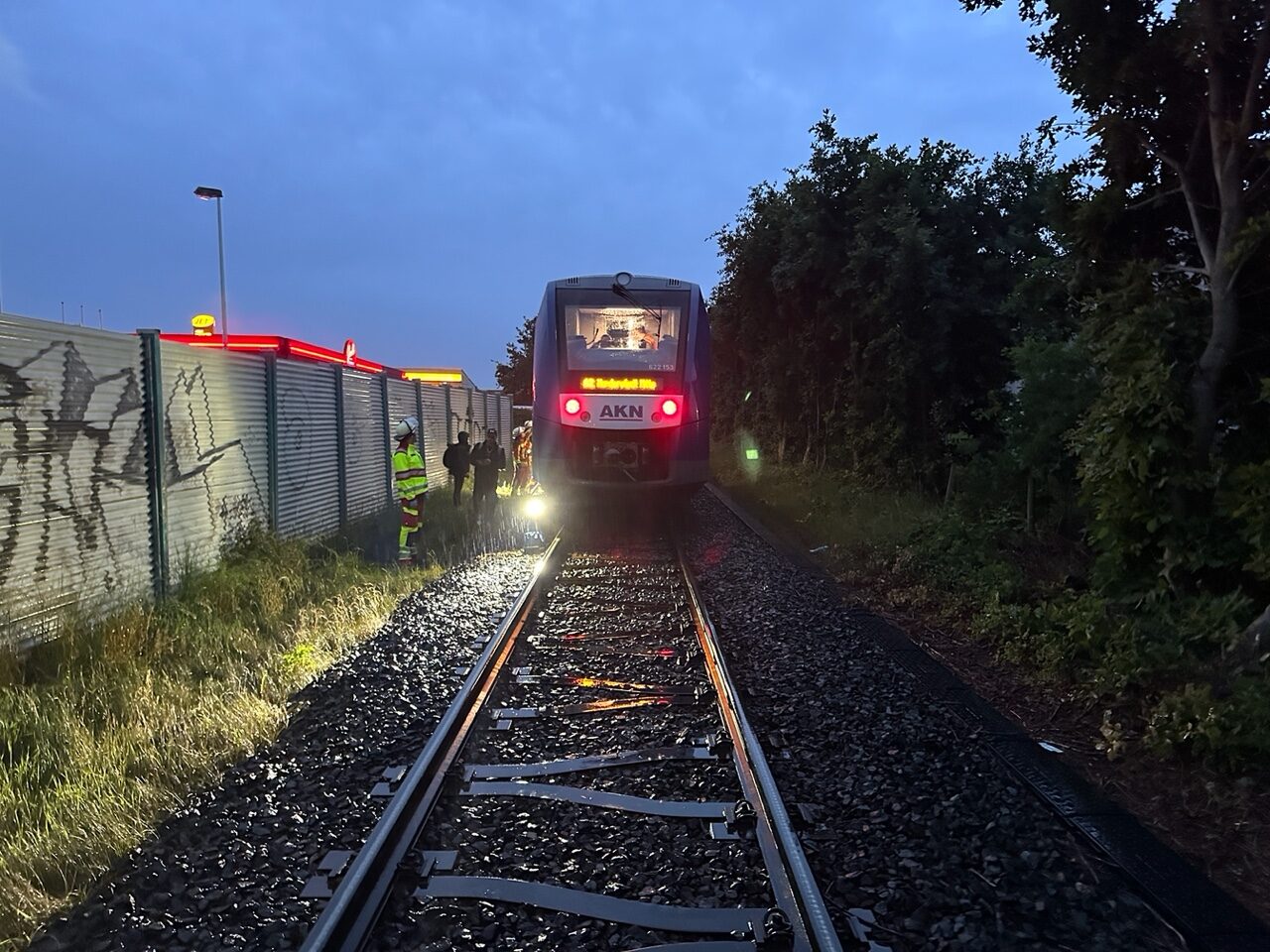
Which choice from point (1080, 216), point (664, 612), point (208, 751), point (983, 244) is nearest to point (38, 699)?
point (208, 751)

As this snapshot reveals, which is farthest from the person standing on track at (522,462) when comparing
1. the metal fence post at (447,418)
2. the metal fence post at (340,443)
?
the metal fence post at (340,443)

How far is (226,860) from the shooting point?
3688 mm

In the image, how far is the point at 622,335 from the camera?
511 inches

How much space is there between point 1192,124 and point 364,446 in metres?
12.4

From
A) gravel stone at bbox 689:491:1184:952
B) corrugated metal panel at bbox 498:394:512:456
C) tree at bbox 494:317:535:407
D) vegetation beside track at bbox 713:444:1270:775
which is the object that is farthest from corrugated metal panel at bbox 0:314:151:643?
tree at bbox 494:317:535:407

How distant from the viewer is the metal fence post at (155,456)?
7.95 meters

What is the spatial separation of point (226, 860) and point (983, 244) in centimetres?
1506

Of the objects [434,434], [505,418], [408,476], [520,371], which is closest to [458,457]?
[408,476]

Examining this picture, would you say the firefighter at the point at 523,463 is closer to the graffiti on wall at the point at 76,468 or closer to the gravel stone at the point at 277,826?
the graffiti on wall at the point at 76,468

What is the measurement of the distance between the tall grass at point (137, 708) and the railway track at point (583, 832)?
103cm

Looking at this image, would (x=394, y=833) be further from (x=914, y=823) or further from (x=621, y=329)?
(x=621, y=329)

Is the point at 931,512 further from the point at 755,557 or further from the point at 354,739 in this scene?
the point at 354,739

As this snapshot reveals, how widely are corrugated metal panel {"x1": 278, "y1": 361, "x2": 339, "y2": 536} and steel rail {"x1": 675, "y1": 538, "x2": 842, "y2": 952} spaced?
7.48 m

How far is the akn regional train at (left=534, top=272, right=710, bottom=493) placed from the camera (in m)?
12.8
